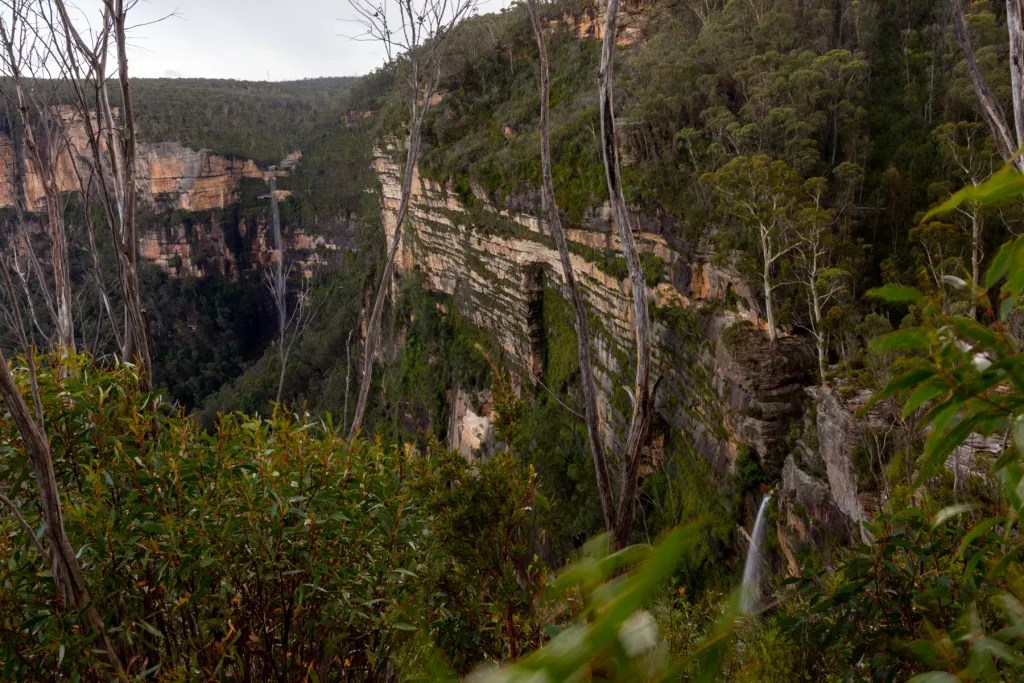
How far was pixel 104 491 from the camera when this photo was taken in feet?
6.75

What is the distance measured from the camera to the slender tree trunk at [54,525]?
72.3 inches

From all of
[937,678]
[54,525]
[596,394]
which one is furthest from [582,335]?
[596,394]

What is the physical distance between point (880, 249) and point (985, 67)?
133 inches

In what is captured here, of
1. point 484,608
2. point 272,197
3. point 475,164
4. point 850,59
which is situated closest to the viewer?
point 484,608

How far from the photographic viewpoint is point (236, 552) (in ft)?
6.83

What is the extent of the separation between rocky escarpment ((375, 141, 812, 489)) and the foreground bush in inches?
86.7

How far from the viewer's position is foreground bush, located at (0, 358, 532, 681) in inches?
77.2

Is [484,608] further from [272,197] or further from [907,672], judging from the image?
[272,197]

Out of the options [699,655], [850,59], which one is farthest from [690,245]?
[699,655]

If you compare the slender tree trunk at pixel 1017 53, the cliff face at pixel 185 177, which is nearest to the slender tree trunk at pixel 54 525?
the slender tree trunk at pixel 1017 53

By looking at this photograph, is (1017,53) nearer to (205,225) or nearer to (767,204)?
(767,204)

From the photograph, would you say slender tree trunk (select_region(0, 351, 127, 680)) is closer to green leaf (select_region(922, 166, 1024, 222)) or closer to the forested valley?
the forested valley

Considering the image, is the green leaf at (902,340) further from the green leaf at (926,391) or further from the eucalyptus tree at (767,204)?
the eucalyptus tree at (767,204)

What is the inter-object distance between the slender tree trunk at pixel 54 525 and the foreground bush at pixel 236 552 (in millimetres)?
45
